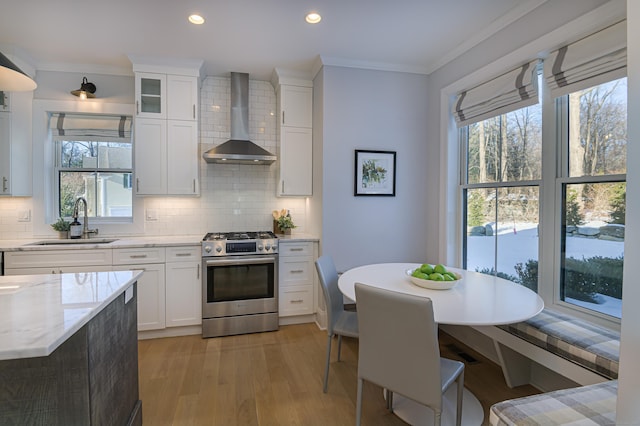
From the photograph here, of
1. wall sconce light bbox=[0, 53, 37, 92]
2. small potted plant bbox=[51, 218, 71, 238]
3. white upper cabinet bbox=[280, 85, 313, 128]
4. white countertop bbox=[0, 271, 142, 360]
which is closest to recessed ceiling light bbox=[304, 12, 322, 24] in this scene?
white upper cabinet bbox=[280, 85, 313, 128]

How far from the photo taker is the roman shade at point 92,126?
3.40 metres

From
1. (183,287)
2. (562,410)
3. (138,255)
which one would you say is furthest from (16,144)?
(562,410)

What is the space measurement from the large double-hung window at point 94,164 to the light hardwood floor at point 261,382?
1628 millimetres

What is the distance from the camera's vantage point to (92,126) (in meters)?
3.48

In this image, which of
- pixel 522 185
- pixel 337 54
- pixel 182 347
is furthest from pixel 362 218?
pixel 182 347

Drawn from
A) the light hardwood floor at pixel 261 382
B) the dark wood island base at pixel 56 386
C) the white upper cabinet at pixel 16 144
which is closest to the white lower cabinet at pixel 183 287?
the light hardwood floor at pixel 261 382

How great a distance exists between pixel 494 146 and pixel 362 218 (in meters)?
1.39

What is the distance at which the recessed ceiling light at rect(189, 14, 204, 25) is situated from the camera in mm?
2443

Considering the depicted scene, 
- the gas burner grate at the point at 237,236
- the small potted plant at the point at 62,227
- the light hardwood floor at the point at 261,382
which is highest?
the small potted plant at the point at 62,227

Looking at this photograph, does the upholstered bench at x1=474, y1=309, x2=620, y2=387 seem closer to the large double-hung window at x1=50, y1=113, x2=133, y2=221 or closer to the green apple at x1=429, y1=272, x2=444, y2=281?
the green apple at x1=429, y1=272, x2=444, y2=281

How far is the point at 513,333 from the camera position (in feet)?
6.71

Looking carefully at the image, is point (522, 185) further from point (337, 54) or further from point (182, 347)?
point (182, 347)

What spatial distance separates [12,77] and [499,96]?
10.3 feet

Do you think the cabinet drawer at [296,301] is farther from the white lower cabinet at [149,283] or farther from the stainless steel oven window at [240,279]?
the white lower cabinet at [149,283]
